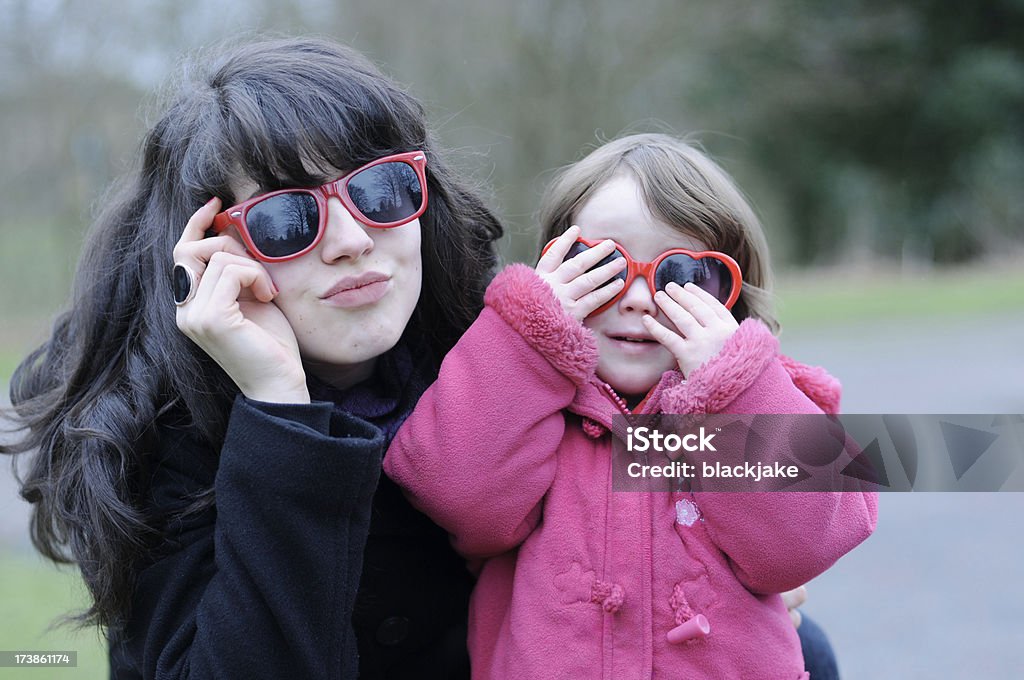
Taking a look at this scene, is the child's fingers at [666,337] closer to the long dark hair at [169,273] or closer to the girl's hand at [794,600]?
the long dark hair at [169,273]

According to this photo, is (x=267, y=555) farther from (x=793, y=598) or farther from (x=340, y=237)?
(x=793, y=598)

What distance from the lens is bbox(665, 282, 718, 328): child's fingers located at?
1969mm

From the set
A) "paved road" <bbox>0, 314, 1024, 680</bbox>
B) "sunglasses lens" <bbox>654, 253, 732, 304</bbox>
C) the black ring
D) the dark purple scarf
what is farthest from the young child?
"paved road" <bbox>0, 314, 1024, 680</bbox>

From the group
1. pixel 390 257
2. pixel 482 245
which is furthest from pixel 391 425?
pixel 482 245

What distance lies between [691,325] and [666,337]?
2.2 inches

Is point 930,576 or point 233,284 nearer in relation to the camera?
point 233,284

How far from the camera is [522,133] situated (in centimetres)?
1461

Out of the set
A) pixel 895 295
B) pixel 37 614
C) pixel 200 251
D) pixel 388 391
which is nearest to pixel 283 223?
pixel 200 251

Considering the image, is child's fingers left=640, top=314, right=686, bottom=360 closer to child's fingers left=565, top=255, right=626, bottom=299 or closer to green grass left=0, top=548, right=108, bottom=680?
child's fingers left=565, top=255, right=626, bottom=299

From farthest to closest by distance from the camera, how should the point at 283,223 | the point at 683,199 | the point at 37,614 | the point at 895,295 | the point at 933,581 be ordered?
the point at 895,295 → the point at 933,581 → the point at 37,614 → the point at 683,199 → the point at 283,223

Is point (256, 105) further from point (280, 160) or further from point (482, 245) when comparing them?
point (482, 245)

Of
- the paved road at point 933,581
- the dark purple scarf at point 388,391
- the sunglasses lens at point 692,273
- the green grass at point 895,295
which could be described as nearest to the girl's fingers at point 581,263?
the sunglasses lens at point 692,273

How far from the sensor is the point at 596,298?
1972 mm

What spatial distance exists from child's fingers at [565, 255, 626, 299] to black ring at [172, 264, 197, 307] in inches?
28.3
